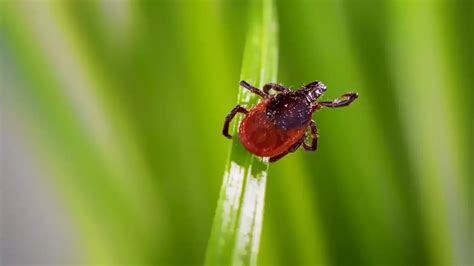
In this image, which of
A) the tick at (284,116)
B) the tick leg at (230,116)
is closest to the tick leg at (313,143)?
the tick at (284,116)

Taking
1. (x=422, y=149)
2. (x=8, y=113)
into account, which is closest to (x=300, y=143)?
(x=422, y=149)

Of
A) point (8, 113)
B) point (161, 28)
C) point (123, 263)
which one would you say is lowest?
point (123, 263)

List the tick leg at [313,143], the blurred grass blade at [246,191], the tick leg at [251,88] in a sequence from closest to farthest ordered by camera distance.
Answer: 1. the blurred grass blade at [246,191]
2. the tick leg at [251,88]
3. the tick leg at [313,143]

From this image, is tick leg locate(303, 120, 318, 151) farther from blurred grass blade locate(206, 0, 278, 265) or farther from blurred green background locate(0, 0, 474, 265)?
blurred grass blade locate(206, 0, 278, 265)

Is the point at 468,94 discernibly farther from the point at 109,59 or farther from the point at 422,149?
the point at 109,59

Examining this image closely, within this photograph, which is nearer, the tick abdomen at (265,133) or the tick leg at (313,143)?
the tick abdomen at (265,133)

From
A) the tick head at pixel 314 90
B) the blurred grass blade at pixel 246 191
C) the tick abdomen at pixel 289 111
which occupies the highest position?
the tick head at pixel 314 90

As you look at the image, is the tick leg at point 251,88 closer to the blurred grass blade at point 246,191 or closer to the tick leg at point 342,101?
the blurred grass blade at point 246,191
